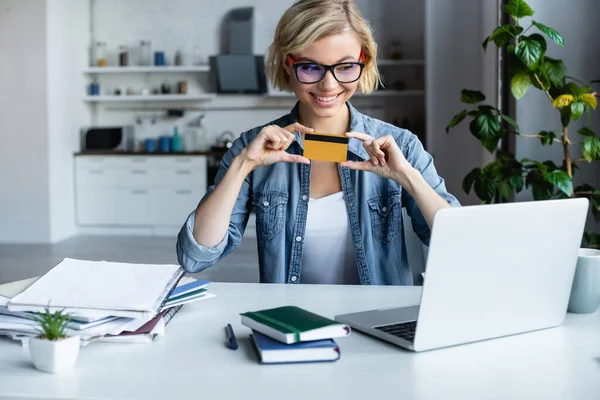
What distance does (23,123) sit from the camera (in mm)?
6867

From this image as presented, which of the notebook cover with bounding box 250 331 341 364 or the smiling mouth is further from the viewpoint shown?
the smiling mouth

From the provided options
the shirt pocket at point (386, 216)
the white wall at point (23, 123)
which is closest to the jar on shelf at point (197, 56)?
the white wall at point (23, 123)

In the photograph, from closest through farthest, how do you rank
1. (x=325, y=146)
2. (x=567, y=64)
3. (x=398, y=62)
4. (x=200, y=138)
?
(x=325, y=146) → (x=567, y=64) → (x=398, y=62) → (x=200, y=138)

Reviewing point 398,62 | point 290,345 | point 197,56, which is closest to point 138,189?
point 197,56

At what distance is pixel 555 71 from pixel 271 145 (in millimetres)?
2153

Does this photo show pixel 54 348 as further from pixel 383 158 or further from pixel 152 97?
pixel 152 97

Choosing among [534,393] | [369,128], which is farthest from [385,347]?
[369,128]

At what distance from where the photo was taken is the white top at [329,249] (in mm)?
1996

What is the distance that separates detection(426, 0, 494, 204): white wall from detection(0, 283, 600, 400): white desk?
219 inches

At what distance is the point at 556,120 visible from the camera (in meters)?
4.08

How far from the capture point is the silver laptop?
114cm

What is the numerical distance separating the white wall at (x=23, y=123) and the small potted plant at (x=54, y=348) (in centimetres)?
611

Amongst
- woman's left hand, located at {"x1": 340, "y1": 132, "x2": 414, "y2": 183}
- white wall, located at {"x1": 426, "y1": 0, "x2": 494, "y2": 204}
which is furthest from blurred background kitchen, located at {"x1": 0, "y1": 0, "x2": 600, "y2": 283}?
woman's left hand, located at {"x1": 340, "y1": 132, "x2": 414, "y2": 183}

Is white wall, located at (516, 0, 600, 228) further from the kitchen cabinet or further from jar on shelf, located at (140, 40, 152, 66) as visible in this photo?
jar on shelf, located at (140, 40, 152, 66)
